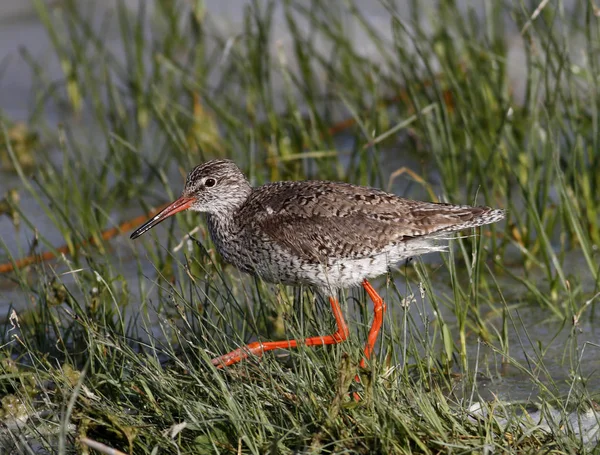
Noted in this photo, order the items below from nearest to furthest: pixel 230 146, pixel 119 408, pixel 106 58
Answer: pixel 119 408 → pixel 230 146 → pixel 106 58

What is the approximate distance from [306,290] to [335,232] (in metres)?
0.31

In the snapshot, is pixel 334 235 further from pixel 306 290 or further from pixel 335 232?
pixel 306 290

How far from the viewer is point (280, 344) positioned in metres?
4.49

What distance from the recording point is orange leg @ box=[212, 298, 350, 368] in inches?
152

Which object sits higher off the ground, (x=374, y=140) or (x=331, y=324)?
(x=374, y=140)

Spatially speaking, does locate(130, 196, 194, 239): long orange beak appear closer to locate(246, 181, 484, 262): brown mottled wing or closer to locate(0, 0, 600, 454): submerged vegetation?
locate(0, 0, 600, 454): submerged vegetation

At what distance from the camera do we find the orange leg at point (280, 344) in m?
3.85

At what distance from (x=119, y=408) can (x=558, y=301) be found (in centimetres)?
255

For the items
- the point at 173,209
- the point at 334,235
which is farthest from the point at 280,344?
the point at 173,209

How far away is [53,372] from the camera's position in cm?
397

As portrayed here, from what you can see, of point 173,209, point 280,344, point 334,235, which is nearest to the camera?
point 280,344

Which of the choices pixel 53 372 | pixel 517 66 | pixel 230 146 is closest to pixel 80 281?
pixel 53 372

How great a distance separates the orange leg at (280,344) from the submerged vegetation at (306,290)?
0.18ft

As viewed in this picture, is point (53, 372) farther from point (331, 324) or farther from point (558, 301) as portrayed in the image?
point (558, 301)
